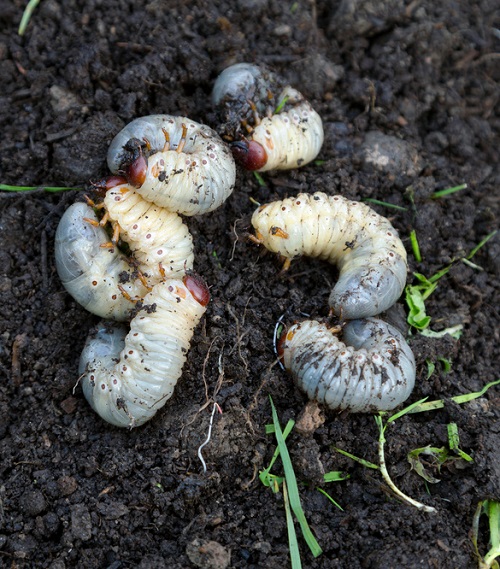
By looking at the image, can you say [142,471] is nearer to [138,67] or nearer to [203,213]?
[203,213]

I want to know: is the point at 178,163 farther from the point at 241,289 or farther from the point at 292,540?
the point at 292,540

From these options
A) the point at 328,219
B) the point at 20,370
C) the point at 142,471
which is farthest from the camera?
the point at 328,219

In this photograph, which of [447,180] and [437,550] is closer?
[437,550]

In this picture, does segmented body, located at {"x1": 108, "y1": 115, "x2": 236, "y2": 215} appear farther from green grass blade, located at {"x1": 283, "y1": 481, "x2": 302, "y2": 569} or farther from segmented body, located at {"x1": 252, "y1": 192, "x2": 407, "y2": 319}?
green grass blade, located at {"x1": 283, "y1": 481, "x2": 302, "y2": 569}

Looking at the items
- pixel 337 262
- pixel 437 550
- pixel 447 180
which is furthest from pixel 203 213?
pixel 437 550

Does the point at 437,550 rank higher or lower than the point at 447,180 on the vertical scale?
lower

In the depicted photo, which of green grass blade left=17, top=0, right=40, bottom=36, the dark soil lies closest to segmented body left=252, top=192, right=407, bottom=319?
the dark soil
